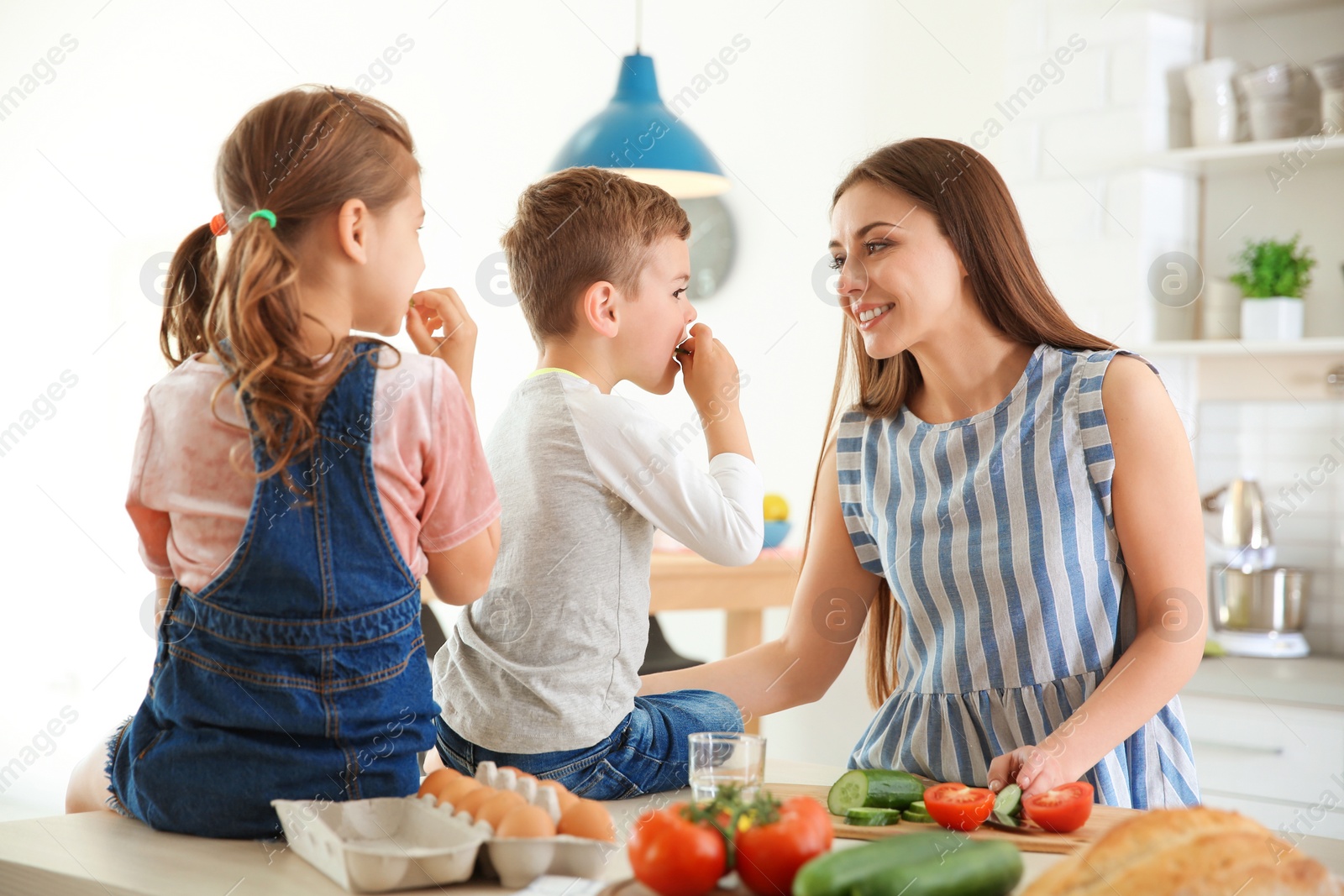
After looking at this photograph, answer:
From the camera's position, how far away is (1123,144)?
289 cm

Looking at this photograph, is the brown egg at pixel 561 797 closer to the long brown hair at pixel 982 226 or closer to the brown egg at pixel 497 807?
the brown egg at pixel 497 807

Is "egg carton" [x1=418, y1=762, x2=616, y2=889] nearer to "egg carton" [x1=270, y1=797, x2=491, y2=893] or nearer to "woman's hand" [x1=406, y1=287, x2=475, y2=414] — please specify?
"egg carton" [x1=270, y1=797, x2=491, y2=893]

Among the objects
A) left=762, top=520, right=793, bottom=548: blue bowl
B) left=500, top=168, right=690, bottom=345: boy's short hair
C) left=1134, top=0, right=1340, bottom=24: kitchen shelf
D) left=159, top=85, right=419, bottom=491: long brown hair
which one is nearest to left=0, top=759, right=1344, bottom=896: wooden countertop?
left=159, top=85, right=419, bottom=491: long brown hair

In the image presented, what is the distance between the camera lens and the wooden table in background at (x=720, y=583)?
113 inches

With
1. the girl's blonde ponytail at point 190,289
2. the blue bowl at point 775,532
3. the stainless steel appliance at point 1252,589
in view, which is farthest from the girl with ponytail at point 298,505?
the stainless steel appliance at point 1252,589

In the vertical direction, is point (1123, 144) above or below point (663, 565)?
above

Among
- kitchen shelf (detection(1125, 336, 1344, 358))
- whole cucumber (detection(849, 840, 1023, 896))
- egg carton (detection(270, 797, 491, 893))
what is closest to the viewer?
whole cucumber (detection(849, 840, 1023, 896))

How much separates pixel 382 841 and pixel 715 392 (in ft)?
1.89

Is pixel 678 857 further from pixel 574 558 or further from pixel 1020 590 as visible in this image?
pixel 1020 590

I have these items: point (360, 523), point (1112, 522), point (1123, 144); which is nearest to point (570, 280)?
point (360, 523)

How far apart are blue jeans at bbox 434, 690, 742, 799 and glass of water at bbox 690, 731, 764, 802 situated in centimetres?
16

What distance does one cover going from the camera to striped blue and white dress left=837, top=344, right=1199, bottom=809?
4.43 feet

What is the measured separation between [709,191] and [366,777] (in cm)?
230

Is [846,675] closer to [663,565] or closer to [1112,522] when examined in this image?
[663,565]
